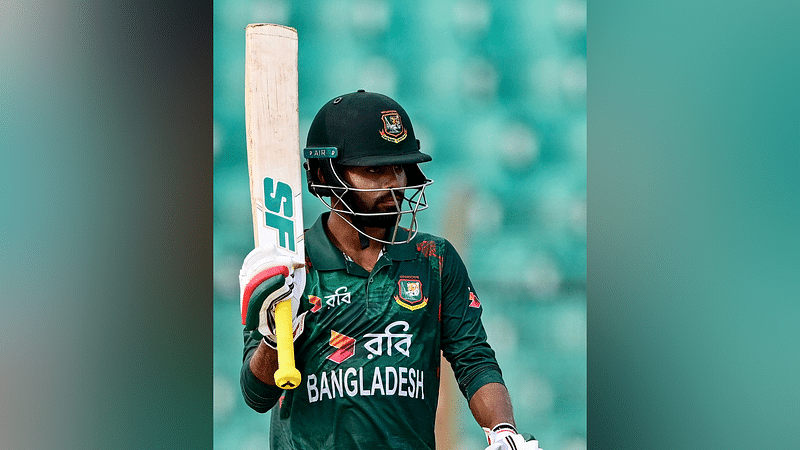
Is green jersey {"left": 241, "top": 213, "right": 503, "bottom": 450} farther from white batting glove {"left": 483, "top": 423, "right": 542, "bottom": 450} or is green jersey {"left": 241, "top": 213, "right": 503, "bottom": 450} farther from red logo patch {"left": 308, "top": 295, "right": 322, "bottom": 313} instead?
white batting glove {"left": 483, "top": 423, "right": 542, "bottom": 450}

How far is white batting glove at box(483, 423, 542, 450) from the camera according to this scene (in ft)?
7.41

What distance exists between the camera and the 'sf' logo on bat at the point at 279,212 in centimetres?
226

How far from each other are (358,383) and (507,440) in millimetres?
418

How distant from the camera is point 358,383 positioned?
2365 millimetres

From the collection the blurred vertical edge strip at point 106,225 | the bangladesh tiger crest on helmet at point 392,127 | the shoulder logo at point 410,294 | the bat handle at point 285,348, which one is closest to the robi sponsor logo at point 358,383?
the shoulder logo at point 410,294

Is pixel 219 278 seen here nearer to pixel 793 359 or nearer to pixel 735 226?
pixel 735 226

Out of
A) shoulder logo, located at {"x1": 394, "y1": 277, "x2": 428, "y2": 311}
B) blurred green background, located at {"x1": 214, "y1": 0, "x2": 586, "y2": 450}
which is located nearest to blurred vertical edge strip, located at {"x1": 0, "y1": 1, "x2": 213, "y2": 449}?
blurred green background, located at {"x1": 214, "y1": 0, "x2": 586, "y2": 450}

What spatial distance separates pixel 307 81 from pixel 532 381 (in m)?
1.33

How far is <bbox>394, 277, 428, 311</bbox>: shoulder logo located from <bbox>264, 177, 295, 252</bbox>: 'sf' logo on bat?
0.34 m

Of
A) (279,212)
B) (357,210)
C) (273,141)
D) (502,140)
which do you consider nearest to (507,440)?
(357,210)

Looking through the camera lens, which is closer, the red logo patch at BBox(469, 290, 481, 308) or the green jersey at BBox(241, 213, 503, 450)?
the green jersey at BBox(241, 213, 503, 450)

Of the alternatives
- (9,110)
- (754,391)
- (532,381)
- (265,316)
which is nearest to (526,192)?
(532,381)

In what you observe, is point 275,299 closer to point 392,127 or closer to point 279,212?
point 279,212

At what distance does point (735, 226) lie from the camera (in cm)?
318
